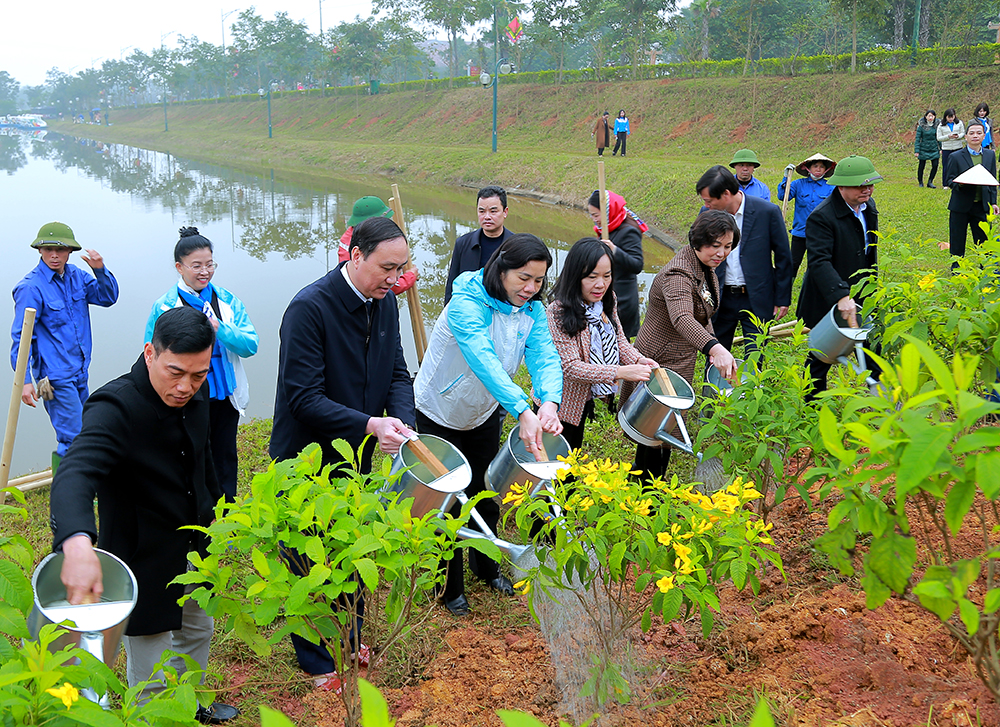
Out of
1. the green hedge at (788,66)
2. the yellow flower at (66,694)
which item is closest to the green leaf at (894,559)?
the yellow flower at (66,694)

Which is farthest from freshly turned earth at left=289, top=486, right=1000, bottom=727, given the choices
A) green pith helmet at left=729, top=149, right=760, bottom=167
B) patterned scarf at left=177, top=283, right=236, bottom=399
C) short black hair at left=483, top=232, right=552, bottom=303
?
green pith helmet at left=729, top=149, right=760, bottom=167

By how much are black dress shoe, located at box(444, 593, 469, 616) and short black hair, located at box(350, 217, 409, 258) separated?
4.81 feet

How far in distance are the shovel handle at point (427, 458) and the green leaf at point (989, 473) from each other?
1440 millimetres

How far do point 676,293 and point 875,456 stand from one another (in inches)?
96.5

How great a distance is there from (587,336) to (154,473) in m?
1.86

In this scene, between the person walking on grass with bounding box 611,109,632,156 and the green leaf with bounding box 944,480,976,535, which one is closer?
the green leaf with bounding box 944,480,976,535

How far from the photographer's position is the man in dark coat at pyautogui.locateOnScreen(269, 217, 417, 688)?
2.51 m

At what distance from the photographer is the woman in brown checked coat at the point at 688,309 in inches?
137

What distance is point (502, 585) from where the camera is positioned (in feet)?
10.8

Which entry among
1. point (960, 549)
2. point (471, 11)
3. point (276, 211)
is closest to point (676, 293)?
point (960, 549)

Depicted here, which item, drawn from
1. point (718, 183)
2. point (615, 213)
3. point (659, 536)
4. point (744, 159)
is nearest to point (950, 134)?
point (744, 159)

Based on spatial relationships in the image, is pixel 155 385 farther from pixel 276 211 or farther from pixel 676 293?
pixel 276 211

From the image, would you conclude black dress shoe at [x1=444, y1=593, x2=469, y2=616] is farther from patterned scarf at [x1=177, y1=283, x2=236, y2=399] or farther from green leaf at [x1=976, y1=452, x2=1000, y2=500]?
green leaf at [x1=976, y1=452, x2=1000, y2=500]

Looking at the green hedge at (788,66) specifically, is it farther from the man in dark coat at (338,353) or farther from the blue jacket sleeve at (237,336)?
the man in dark coat at (338,353)
